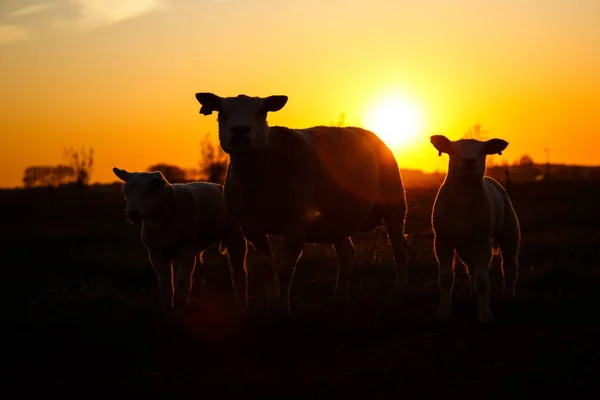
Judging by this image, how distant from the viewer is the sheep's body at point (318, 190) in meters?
9.80

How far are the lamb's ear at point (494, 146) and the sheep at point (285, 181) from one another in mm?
2202

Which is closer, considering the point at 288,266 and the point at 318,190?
the point at 288,266

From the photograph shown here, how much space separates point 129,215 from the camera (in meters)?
10.2

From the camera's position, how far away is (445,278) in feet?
31.7

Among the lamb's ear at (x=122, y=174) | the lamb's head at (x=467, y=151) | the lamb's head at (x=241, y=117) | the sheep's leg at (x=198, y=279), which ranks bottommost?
the sheep's leg at (x=198, y=279)

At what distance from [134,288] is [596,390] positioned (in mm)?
12553

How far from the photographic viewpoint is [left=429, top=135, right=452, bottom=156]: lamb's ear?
370 inches

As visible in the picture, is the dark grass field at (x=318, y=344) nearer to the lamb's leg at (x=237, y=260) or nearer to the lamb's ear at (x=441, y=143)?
the lamb's leg at (x=237, y=260)

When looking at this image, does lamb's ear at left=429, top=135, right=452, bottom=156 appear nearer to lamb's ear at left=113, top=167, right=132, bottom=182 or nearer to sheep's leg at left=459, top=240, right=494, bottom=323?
sheep's leg at left=459, top=240, right=494, bottom=323

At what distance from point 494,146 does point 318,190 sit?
234 cm

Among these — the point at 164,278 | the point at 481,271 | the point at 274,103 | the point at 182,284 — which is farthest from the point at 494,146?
the point at 164,278

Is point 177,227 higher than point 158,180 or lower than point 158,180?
lower

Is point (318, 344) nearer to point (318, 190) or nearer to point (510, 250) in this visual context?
point (318, 190)

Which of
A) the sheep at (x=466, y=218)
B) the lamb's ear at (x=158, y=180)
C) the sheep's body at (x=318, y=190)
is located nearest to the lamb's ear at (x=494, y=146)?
the sheep at (x=466, y=218)
